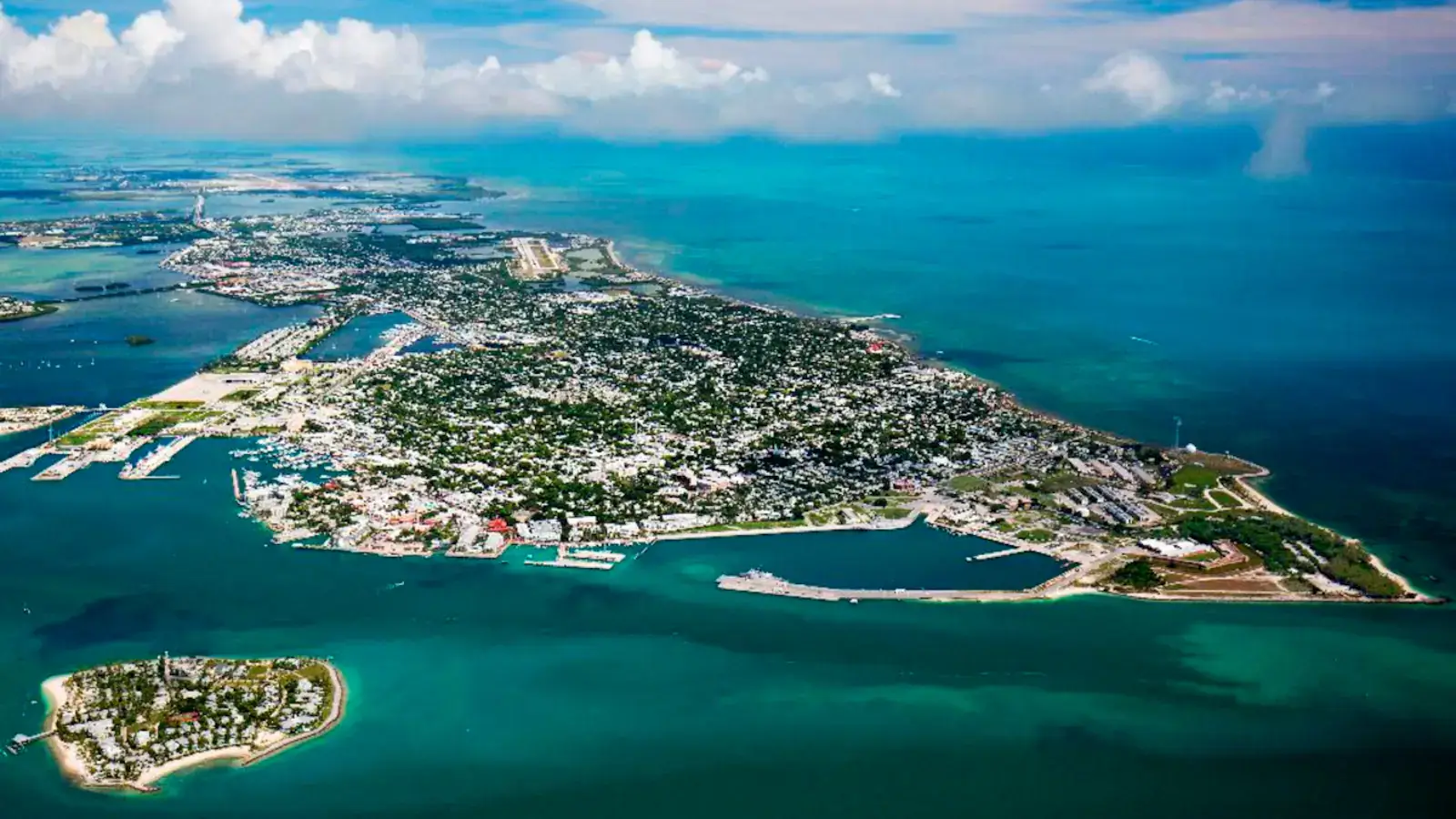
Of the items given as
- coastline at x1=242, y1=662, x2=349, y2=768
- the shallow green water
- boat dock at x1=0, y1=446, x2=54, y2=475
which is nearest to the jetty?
the shallow green water

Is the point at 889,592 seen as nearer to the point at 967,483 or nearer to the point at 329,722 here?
the point at 967,483

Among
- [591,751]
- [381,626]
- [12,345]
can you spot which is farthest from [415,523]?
[12,345]

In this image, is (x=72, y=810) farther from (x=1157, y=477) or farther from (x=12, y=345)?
(x=12, y=345)

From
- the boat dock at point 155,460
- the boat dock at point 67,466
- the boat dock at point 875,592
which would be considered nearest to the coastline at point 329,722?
the boat dock at point 875,592

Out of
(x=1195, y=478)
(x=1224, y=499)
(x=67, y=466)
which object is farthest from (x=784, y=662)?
(x=67, y=466)

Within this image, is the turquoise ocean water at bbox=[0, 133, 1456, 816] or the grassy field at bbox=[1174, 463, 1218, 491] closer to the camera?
the turquoise ocean water at bbox=[0, 133, 1456, 816]

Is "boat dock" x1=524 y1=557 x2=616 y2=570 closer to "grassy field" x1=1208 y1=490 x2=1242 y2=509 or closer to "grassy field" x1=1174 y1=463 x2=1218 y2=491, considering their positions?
"grassy field" x1=1174 y1=463 x2=1218 y2=491
